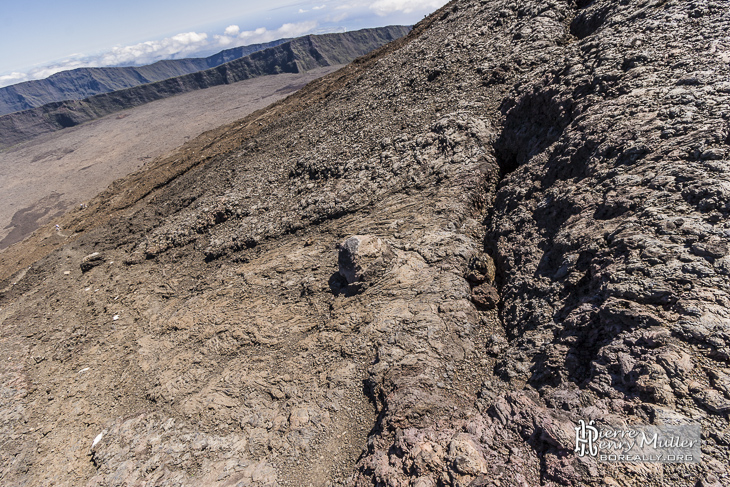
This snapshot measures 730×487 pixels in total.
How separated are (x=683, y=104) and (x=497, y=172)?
3158 millimetres

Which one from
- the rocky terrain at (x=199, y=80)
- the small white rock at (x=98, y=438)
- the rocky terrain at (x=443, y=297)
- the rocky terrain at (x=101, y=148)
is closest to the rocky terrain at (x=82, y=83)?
the rocky terrain at (x=199, y=80)

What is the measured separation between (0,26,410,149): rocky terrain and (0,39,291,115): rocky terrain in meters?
57.0

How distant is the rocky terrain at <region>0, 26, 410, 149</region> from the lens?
2697 inches

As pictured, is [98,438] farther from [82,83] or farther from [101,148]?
[82,83]

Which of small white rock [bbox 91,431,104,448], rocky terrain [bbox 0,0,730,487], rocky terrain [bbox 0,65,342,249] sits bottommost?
rocky terrain [bbox 0,65,342,249]

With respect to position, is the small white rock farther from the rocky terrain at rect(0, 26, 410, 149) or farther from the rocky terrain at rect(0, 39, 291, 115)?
the rocky terrain at rect(0, 39, 291, 115)

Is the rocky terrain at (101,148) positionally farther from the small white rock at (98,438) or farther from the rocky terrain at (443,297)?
the small white rock at (98,438)

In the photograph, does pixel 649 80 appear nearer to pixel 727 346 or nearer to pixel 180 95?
pixel 727 346

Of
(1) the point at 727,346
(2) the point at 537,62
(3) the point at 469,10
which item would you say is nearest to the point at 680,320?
(1) the point at 727,346

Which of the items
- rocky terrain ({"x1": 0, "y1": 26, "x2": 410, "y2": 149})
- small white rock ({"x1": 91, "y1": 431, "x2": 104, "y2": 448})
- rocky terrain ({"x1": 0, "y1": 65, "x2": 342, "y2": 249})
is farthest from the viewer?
rocky terrain ({"x1": 0, "y1": 26, "x2": 410, "y2": 149})

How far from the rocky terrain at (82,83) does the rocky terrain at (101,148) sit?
3018 inches

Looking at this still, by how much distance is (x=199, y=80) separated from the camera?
3231 inches

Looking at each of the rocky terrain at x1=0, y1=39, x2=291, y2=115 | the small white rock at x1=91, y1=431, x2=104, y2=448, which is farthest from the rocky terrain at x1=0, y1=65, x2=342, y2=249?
the rocky terrain at x1=0, y1=39, x2=291, y2=115

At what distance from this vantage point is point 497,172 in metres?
7.36
